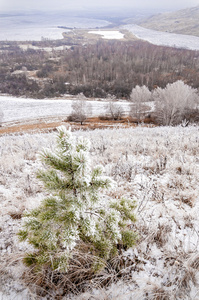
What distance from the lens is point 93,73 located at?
86875 millimetres

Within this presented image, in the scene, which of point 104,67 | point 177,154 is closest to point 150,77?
point 104,67

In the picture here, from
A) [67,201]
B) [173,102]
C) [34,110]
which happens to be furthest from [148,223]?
[34,110]

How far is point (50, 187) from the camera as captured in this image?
1468 mm

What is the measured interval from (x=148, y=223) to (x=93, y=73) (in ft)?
307

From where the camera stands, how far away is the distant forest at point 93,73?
225 ft

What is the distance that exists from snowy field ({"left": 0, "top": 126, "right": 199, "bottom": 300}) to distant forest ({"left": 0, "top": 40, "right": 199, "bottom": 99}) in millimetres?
61618

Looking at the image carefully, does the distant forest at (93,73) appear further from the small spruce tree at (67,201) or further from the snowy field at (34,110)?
the small spruce tree at (67,201)

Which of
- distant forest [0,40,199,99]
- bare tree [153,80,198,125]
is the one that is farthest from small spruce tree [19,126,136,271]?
distant forest [0,40,199,99]

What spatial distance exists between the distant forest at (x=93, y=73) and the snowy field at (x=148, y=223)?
61.6 metres

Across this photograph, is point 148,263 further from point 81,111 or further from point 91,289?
point 81,111

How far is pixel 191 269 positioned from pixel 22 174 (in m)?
3.46

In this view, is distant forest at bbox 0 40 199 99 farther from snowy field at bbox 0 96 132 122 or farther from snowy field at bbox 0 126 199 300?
snowy field at bbox 0 126 199 300

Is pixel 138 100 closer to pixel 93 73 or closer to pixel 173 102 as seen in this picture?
pixel 173 102

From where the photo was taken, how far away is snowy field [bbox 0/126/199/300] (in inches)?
64.9
